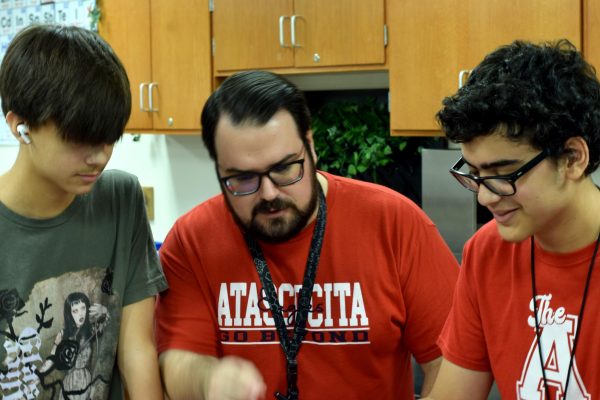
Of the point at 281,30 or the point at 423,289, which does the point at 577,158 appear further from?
the point at 281,30

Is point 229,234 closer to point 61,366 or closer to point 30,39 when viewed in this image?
point 61,366

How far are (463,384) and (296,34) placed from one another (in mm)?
1948

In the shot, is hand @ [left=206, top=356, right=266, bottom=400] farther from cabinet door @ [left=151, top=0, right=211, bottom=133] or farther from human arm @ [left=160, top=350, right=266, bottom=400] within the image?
cabinet door @ [left=151, top=0, right=211, bottom=133]

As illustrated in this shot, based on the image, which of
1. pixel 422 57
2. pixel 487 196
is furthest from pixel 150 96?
pixel 487 196

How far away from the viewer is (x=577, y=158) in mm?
1236

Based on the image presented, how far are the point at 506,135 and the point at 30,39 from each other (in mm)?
833

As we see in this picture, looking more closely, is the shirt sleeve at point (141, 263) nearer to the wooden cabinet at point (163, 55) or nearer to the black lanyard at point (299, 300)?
the black lanyard at point (299, 300)

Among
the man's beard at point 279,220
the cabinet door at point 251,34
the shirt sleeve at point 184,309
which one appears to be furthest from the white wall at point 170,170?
the man's beard at point 279,220

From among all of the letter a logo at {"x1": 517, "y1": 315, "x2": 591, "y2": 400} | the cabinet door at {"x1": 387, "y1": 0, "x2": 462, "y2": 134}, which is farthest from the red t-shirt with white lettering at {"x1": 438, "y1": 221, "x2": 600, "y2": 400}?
the cabinet door at {"x1": 387, "y1": 0, "x2": 462, "y2": 134}

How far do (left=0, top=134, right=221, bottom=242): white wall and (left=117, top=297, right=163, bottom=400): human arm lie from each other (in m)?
2.25

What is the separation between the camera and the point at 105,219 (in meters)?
1.54

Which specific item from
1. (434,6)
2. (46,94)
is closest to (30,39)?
(46,94)

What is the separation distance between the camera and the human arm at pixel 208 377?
135 cm

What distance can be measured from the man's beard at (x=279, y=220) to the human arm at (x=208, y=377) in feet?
0.85
